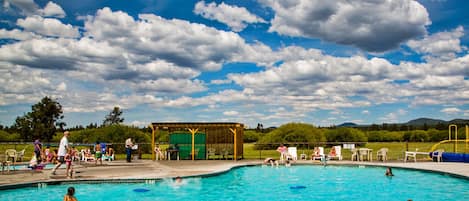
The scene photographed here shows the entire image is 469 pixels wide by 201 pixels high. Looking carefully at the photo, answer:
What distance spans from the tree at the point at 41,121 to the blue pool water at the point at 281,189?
28.5 meters

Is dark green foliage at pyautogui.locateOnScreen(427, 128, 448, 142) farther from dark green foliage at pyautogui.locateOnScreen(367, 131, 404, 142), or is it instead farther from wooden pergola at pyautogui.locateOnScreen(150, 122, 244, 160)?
wooden pergola at pyautogui.locateOnScreen(150, 122, 244, 160)

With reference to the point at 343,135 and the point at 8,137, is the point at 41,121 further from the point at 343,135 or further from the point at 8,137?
the point at 343,135

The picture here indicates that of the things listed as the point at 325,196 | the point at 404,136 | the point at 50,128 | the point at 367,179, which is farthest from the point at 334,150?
the point at 404,136

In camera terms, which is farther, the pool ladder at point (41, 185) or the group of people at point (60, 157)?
the group of people at point (60, 157)

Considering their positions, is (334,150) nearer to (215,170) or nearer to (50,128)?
(215,170)

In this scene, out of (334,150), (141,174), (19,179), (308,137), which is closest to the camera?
(19,179)

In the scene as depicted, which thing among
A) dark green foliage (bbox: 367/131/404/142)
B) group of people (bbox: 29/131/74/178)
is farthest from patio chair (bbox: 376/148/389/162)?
dark green foliage (bbox: 367/131/404/142)

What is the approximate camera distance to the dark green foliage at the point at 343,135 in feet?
161

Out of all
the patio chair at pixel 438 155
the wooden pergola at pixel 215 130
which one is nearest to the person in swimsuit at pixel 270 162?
the wooden pergola at pixel 215 130

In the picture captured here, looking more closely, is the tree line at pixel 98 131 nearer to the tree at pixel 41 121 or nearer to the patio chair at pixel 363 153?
the tree at pixel 41 121

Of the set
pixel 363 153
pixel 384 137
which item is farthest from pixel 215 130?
pixel 384 137

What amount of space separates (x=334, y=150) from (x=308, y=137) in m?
16.1

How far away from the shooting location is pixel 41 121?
136 ft

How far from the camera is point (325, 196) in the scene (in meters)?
13.2
